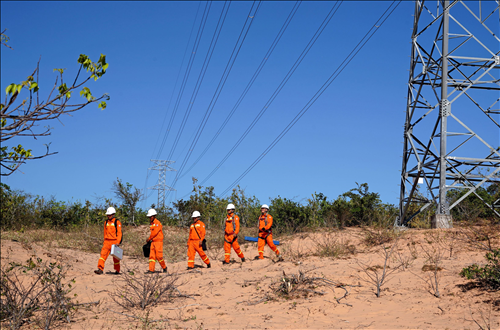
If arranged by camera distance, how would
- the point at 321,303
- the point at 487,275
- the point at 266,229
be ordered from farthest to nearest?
the point at 266,229 → the point at 321,303 → the point at 487,275

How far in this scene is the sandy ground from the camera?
24.1 ft

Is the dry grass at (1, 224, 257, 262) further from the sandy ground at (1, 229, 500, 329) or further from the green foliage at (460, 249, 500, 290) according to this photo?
the green foliage at (460, 249, 500, 290)

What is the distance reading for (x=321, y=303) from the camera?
8648 mm

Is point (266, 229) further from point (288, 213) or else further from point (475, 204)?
point (475, 204)

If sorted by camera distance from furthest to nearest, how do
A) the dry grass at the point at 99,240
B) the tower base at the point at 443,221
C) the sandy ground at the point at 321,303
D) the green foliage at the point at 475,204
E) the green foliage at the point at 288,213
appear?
the green foliage at the point at 288,213
the green foliage at the point at 475,204
the dry grass at the point at 99,240
the tower base at the point at 443,221
the sandy ground at the point at 321,303

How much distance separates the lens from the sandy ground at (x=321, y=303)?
736 centimetres

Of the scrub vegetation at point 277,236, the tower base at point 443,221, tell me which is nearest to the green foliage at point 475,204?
the scrub vegetation at point 277,236

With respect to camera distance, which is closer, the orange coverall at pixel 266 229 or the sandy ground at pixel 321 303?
the sandy ground at pixel 321 303

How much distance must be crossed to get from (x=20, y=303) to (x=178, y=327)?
3061 mm

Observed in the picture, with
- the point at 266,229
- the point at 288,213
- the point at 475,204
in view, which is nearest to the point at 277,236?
the point at 288,213

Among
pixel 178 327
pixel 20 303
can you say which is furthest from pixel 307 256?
pixel 20 303

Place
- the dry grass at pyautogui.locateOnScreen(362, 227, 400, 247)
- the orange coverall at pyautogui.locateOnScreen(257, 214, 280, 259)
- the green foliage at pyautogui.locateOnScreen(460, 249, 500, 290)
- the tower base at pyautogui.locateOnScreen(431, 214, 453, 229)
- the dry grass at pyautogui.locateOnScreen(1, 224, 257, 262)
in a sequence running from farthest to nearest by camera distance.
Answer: the dry grass at pyautogui.locateOnScreen(1, 224, 257, 262) → the dry grass at pyautogui.locateOnScreen(362, 227, 400, 247) → the orange coverall at pyautogui.locateOnScreen(257, 214, 280, 259) → the tower base at pyautogui.locateOnScreen(431, 214, 453, 229) → the green foliage at pyautogui.locateOnScreen(460, 249, 500, 290)

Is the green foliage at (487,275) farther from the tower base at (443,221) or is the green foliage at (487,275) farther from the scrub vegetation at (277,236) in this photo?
the tower base at (443,221)

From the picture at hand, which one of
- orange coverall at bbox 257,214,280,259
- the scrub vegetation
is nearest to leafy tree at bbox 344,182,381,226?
the scrub vegetation
